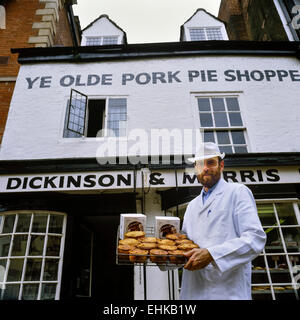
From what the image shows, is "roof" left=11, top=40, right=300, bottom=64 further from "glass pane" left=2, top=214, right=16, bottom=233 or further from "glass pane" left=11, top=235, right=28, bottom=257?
"glass pane" left=11, top=235, right=28, bottom=257

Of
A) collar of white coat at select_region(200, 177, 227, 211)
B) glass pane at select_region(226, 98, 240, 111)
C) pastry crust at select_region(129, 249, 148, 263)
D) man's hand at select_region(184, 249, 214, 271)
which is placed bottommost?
man's hand at select_region(184, 249, 214, 271)

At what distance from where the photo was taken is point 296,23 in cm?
913

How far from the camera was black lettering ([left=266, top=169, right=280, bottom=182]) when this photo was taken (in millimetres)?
5633

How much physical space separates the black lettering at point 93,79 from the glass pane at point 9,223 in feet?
14.9

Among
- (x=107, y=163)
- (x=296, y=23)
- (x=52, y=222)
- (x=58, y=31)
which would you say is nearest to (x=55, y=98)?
(x=107, y=163)

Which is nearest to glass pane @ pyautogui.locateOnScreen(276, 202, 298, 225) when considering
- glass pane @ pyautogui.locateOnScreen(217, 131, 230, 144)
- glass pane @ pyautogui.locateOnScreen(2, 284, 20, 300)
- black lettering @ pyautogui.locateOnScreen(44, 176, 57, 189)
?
glass pane @ pyautogui.locateOnScreen(217, 131, 230, 144)

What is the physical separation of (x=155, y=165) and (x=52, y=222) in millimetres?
2878

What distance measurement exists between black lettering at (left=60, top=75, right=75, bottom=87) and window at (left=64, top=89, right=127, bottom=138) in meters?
0.52

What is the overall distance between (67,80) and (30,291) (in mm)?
6065

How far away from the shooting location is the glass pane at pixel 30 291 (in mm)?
4980

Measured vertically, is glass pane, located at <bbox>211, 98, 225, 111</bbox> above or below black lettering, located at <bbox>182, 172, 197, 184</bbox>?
above

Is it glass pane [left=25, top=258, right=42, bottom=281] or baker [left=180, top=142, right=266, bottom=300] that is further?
glass pane [left=25, top=258, right=42, bottom=281]

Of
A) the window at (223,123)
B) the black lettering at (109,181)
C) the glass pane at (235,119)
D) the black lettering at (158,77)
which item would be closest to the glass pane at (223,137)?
the window at (223,123)

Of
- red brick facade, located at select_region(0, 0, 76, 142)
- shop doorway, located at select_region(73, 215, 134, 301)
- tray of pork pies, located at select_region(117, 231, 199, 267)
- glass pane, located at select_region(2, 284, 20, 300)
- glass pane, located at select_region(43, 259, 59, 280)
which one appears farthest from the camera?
red brick facade, located at select_region(0, 0, 76, 142)
